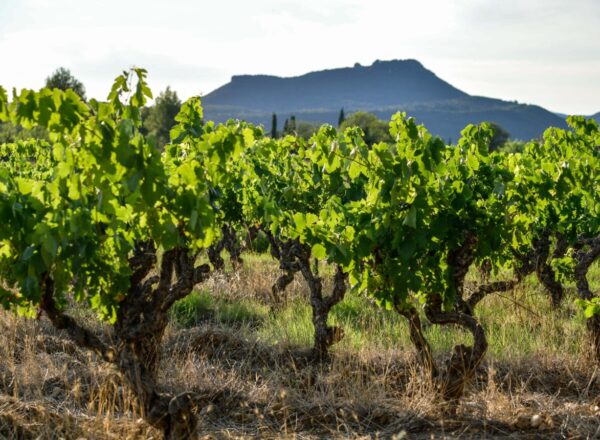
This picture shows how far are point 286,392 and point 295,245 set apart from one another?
6.73 ft

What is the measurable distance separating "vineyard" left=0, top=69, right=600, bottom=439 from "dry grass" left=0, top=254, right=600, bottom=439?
0.03 meters

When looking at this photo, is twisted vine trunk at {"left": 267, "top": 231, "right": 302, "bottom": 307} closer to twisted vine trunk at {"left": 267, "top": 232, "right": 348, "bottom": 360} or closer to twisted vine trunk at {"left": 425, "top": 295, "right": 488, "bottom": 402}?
twisted vine trunk at {"left": 267, "top": 232, "right": 348, "bottom": 360}

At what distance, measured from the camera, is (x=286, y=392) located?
512 centimetres

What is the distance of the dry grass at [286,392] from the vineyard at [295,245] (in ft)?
0.11

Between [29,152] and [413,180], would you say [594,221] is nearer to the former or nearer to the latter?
[413,180]

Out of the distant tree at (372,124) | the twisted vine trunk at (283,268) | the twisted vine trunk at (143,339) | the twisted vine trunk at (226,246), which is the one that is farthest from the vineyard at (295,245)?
the distant tree at (372,124)

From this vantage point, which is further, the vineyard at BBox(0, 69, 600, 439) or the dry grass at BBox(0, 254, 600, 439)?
the dry grass at BBox(0, 254, 600, 439)

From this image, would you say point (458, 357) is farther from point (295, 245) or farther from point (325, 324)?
point (295, 245)

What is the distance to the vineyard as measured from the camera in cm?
351

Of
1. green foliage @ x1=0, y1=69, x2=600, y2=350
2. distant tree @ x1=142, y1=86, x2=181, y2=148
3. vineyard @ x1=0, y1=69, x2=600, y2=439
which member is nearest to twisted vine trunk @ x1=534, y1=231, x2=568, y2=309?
vineyard @ x1=0, y1=69, x2=600, y2=439

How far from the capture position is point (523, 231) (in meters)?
5.49

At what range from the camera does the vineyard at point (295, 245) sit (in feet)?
11.5

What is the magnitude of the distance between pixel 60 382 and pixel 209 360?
141 cm

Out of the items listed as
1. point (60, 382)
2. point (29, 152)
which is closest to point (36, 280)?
point (60, 382)
